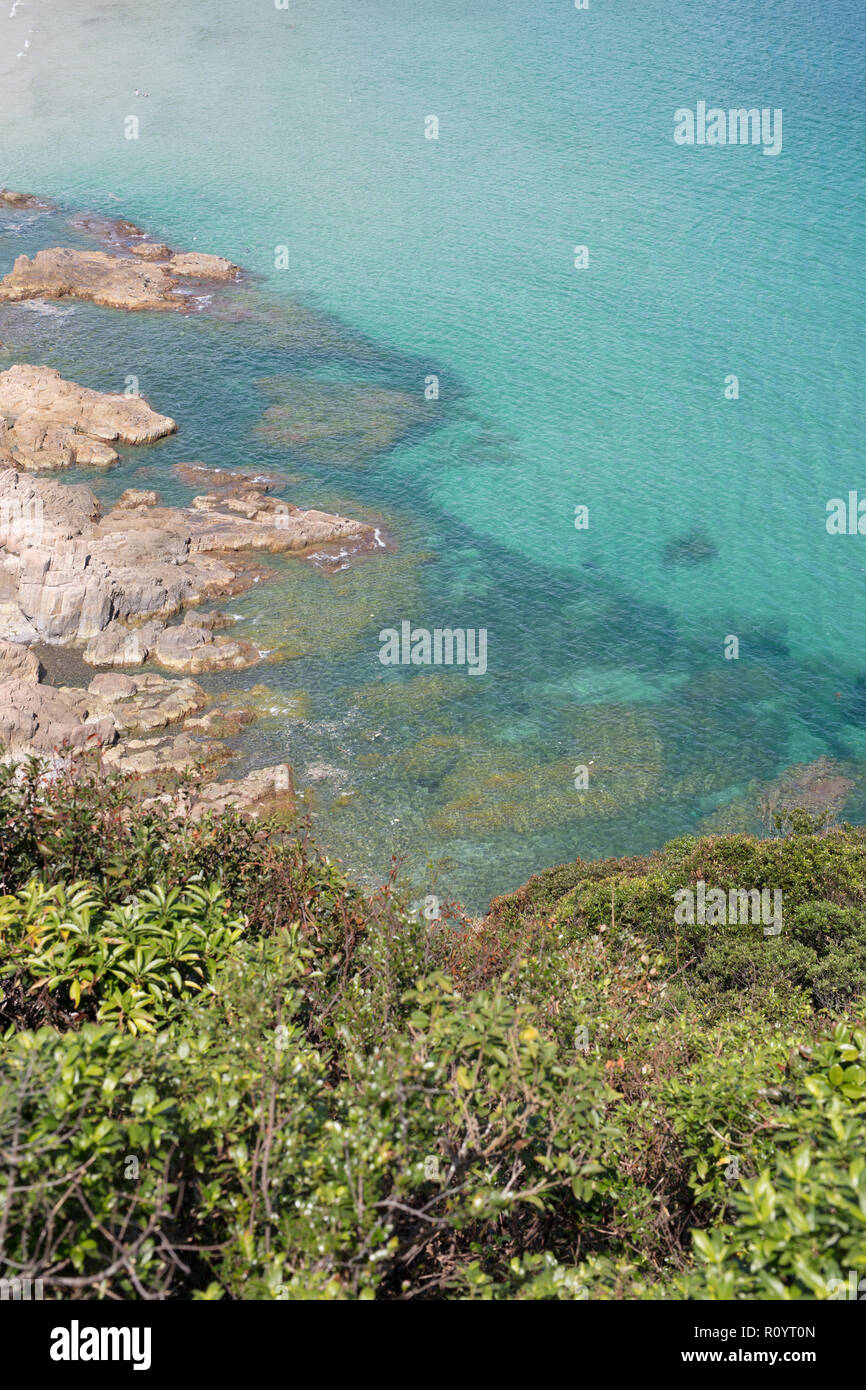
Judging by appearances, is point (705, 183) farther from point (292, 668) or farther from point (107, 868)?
point (107, 868)

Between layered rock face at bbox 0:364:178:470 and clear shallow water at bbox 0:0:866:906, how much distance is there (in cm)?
128

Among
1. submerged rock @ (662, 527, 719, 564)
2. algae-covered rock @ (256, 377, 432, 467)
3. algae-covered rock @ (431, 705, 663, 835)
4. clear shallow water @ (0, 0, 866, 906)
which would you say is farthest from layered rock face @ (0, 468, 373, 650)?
submerged rock @ (662, 527, 719, 564)

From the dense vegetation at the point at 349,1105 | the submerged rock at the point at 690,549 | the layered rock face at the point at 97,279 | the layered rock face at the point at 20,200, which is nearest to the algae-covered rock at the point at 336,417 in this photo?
the layered rock face at the point at 97,279

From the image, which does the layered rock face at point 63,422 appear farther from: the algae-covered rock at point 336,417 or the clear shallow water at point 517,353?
the algae-covered rock at point 336,417

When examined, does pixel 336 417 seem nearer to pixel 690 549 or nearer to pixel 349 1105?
pixel 690 549

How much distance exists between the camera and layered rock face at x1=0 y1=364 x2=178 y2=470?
37062mm

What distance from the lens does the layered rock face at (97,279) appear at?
49.2 m

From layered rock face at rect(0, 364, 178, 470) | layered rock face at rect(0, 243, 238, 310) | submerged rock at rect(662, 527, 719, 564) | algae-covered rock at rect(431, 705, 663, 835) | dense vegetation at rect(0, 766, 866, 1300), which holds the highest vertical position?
layered rock face at rect(0, 243, 238, 310)

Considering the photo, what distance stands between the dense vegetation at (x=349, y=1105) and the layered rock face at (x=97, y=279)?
43.5m

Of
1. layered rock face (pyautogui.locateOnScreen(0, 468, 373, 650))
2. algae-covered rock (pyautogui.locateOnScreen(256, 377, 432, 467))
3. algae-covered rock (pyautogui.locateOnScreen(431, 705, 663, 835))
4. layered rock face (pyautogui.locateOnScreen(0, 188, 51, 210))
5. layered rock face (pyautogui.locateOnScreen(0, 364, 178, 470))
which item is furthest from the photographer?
layered rock face (pyautogui.locateOnScreen(0, 188, 51, 210))

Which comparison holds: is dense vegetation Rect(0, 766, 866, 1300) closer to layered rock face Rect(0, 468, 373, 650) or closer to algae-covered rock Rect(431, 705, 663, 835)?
algae-covered rock Rect(431, 705, 663, 835)

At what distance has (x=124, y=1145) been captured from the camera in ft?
19.0

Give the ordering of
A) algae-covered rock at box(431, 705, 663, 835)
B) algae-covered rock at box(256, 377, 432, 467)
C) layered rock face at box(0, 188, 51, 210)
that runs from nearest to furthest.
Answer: algae-covered rock at box(431, 705, 663, 835) → algae-covered rock at box(256, 377, 432, 467) → layered rock face at box(0, 188, 51, 210)

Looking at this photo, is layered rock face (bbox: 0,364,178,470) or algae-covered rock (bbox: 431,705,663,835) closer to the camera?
algae-covered rock (bbox: 431,705,663,835)
